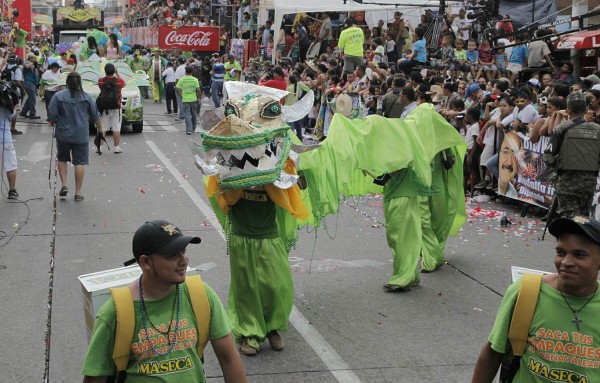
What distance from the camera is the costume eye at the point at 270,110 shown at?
621cm

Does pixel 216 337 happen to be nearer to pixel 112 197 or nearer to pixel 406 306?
pixel 406 306

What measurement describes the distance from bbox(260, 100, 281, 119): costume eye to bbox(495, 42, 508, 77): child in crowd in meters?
12.1

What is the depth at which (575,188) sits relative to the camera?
9.23 metres

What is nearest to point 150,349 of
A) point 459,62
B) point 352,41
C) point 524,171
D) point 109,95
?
point 524,171

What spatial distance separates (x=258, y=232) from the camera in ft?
20.5

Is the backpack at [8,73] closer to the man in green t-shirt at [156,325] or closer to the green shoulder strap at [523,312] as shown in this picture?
the man in green t-shirt at [156,325]

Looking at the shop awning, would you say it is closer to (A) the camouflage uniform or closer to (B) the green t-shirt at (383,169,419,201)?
(A) the camouflage uniform

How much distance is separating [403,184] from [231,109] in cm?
227

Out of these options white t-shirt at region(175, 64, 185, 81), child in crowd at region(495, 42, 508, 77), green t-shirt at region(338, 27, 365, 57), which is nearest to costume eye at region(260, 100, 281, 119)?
child in crowd at region(495, 42, 508, 77)

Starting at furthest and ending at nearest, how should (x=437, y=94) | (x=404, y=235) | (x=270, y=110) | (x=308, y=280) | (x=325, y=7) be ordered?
(x=325, y=7), (x=437, y=94), (x=308, y=280), (x=404, y=235), (x=270, y=110)

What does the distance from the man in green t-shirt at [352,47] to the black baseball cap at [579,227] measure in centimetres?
1754

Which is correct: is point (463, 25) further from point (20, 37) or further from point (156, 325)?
point (156, 325)

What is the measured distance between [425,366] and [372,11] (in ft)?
65.2

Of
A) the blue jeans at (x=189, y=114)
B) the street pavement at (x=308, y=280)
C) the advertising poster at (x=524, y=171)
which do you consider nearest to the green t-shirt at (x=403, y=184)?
the street pavement at (x=308, y=280)
